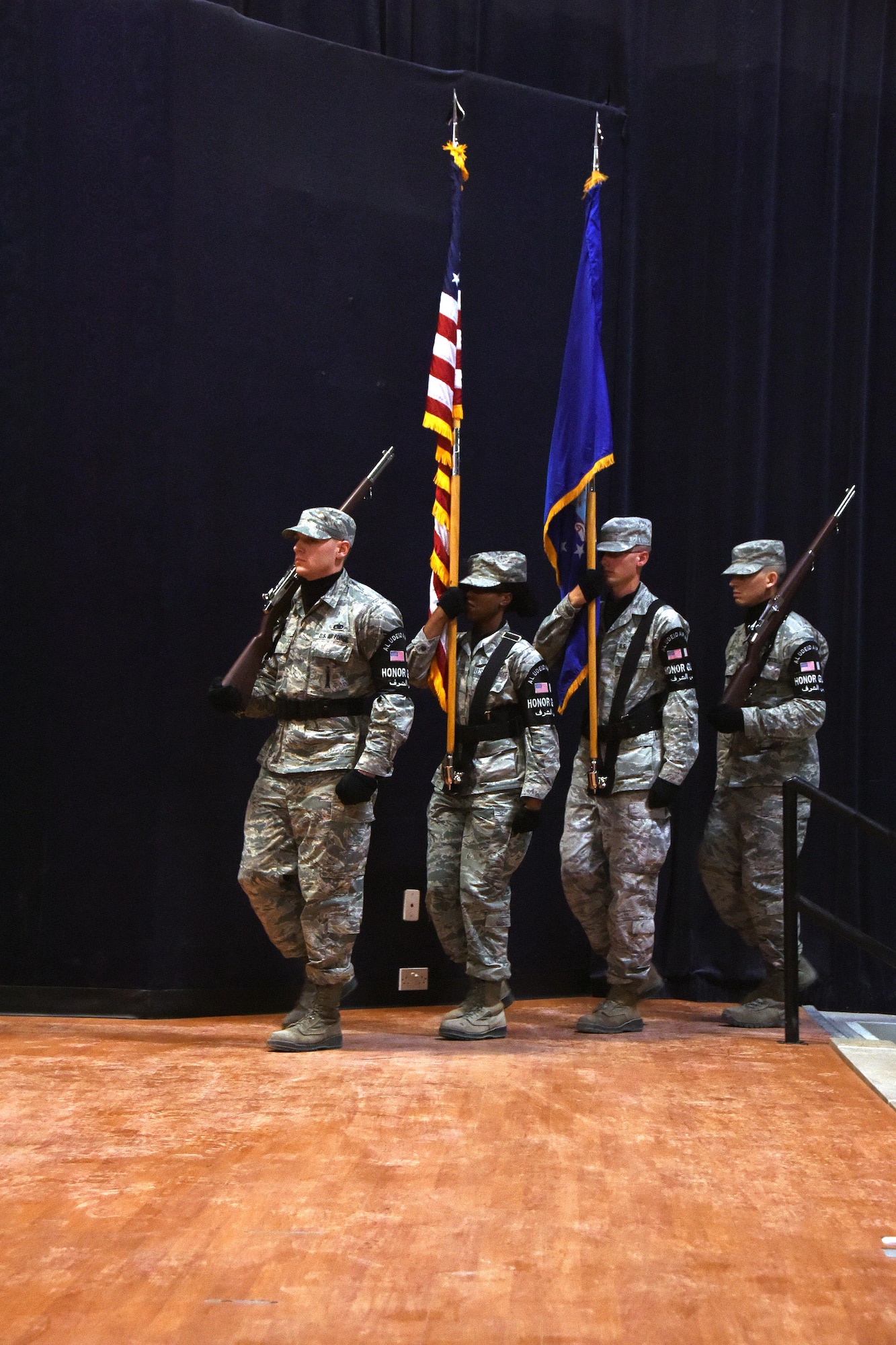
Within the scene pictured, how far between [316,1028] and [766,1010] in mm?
1798

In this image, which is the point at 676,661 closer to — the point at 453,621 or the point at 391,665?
the point at 453,621

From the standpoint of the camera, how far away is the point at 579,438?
5.49 m

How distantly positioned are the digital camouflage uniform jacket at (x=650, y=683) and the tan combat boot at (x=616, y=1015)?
77 cm

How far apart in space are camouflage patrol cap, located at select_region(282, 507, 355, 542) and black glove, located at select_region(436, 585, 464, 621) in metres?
0.40

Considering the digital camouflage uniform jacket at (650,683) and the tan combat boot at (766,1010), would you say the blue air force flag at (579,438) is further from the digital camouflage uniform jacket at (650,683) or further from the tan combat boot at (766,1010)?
the tan combat boot at (766,1010)

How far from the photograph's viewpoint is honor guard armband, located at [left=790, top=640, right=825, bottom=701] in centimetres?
533

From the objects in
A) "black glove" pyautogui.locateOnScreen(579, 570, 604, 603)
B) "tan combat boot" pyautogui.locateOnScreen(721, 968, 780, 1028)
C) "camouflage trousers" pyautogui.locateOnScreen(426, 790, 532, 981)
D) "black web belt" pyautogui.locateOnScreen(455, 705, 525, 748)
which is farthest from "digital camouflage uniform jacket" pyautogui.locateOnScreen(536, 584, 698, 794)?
"tan combat boot" pyautogui.locateOnScreen(721, 968, 780, 1028)

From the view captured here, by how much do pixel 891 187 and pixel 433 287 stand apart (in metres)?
2.30

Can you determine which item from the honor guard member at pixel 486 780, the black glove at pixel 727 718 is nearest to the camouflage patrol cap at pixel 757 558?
the black glove at pixel 727 718

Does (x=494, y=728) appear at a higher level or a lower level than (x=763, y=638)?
lower

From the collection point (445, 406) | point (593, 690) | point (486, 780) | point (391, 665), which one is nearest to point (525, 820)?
point (486, 780)

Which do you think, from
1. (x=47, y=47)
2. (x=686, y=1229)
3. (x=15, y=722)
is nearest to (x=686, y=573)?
(x=15, y=722)

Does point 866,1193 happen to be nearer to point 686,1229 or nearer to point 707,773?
point 686,1229

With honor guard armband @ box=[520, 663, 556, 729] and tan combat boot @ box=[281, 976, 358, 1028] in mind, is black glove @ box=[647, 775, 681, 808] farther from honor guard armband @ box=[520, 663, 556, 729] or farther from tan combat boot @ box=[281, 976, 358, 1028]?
tan combat boot @ box=[281, 976, 358, 1028]
